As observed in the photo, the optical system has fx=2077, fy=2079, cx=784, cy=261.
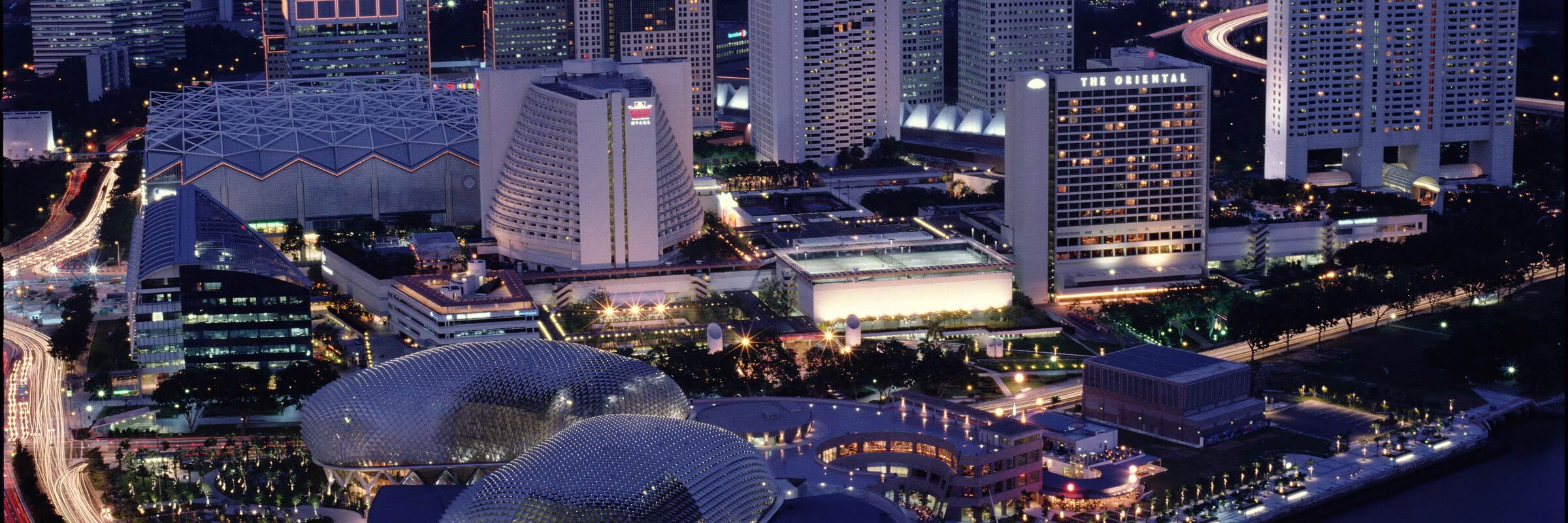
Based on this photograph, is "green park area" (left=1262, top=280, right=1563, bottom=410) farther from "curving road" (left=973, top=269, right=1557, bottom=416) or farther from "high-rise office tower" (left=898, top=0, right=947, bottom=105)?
"high-rise office tower" (left=898, top=0, right=947, bottom=105)

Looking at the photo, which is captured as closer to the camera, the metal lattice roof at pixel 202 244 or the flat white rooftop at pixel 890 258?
the metal lattice roof at pixel 202 244

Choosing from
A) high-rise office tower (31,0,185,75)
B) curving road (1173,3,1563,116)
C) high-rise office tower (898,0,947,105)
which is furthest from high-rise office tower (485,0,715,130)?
curving road (1173,3,1563,116)

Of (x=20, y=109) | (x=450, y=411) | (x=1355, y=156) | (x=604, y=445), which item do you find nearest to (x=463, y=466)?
(x=450, y=411)

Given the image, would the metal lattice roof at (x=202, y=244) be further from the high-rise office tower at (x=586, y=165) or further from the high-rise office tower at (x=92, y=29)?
the high-rise office tower at (x=92, y=29)

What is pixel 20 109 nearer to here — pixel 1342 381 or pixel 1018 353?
pixel 1018 353

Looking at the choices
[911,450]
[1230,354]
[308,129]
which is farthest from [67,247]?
[1230,354]

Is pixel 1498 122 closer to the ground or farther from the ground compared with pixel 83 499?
farther from the ground

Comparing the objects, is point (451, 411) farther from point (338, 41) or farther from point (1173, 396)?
point (338, 41)

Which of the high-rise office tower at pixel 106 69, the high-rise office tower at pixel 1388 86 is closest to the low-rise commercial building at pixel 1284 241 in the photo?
the high-rise office tower at pixel 1388 86
